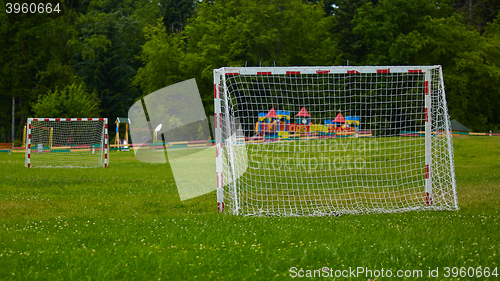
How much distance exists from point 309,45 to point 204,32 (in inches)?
416

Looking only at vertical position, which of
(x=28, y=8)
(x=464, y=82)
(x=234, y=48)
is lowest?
(x=464, y=82)

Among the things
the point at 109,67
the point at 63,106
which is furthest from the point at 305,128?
the point at 109,67

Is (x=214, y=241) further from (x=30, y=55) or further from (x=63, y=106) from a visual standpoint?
(x=30, y=55)

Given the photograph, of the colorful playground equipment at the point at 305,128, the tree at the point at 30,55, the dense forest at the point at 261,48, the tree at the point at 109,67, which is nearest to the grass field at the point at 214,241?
the colorful playground equipment at the point at 305,128

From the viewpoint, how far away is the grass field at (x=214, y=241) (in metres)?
5.30

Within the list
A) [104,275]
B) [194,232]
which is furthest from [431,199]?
[104,275]

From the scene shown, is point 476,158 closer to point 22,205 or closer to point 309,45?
point 22,205

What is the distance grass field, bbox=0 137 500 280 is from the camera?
530cm

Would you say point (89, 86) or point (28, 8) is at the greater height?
point (28, 8)

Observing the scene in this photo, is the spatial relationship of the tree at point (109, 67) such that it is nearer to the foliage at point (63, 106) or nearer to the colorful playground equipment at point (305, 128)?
the foliage at point (63, 106)

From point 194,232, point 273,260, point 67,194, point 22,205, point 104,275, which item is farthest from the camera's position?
point 67,194

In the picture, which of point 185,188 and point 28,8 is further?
point 28,8

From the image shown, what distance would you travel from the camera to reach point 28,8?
142ft

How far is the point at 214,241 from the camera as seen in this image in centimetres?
644
